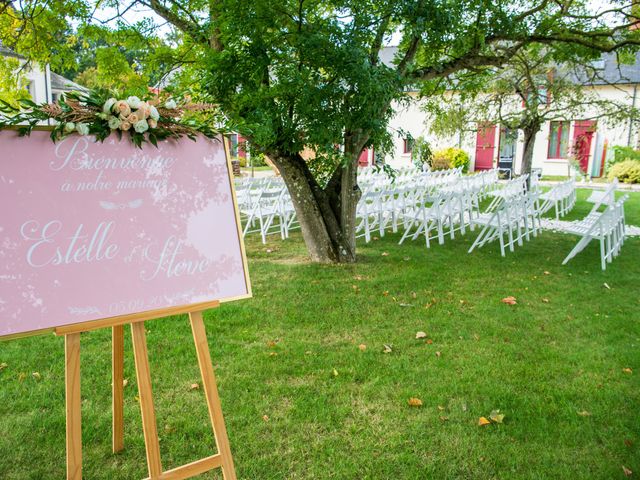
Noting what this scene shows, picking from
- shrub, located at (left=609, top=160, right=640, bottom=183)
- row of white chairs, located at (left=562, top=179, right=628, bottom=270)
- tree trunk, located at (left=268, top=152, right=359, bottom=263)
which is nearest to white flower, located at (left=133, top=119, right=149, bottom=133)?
tree trunk, located at (left=268, top=152, right=359, bottom=263)

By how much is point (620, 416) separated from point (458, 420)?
→ 107 centimetres

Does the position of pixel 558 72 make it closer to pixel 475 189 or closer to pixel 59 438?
pixel 475 189

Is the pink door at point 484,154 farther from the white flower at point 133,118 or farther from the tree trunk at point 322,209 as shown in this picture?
the white flower at point 133,118

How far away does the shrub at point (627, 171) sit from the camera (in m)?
18.5

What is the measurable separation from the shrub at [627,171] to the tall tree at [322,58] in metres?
13.1

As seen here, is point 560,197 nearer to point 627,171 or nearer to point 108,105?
point 627,171

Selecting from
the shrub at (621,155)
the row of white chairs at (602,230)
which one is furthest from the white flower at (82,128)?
the shrub at (621,155)

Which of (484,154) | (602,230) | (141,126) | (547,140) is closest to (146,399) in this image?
(141,126)

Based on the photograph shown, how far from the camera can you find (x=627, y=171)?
61.4 ft

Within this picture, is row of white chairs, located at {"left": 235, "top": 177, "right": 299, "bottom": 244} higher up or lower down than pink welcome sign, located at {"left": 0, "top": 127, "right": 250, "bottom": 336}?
lower down

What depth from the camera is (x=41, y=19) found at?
6969 millimetres

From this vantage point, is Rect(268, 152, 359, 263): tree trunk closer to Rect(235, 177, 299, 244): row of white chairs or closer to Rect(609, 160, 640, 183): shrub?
Rect(235, 177, 299, 244): row of white chairs

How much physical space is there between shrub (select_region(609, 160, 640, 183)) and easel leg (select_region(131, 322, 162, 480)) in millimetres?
19864

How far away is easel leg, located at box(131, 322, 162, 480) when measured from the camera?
2.43m
